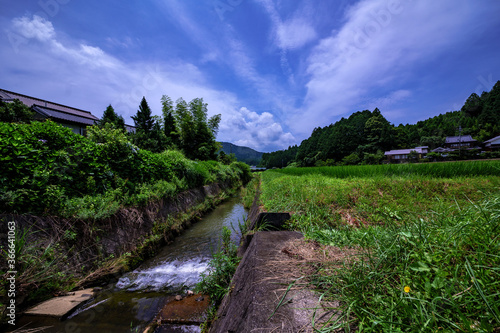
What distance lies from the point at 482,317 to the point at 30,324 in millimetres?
4418

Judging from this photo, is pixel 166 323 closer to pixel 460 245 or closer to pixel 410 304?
pixel 410 304

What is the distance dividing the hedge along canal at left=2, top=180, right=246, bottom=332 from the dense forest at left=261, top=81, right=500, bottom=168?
172ft

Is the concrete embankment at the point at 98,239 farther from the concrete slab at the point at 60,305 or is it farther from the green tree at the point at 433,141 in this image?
the green tree at the point at 433,141

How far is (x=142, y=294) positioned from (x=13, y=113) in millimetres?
20753

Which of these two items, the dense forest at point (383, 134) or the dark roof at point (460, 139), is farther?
the dark roof at point (460, 139)

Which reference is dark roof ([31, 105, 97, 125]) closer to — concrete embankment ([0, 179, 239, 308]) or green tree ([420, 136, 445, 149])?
concrete embankment ([0, 179, 239, 308])

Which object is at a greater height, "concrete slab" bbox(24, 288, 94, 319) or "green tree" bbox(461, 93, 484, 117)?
"green tree" bbox(461, 93, 484, 117)

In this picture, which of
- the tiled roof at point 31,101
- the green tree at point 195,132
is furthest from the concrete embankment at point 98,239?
the tiled roof at point 31,101

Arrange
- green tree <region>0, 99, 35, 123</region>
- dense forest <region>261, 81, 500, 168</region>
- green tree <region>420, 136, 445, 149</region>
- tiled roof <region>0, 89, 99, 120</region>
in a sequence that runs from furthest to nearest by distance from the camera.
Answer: green tree <region>420, 136, 445, 149</region> → dense forest <region>261, 81, 500, 168</region> → tiled roof <region>0, 89, 99, 120</region> → green tree <region>0, 99, 35, 123</region>

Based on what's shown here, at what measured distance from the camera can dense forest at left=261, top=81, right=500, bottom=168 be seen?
4978 centimetres

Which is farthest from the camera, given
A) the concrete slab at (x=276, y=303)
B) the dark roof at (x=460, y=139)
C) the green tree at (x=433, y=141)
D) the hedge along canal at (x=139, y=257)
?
the green tree at (x=433, y=141)

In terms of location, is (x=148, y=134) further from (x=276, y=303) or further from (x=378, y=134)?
(x=378, y=134)

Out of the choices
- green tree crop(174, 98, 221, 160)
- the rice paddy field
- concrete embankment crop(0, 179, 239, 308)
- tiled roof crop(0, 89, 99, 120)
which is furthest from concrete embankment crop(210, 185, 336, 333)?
tiled roof crop(0, 89, 99, 120)

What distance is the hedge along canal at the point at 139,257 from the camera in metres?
2.90
